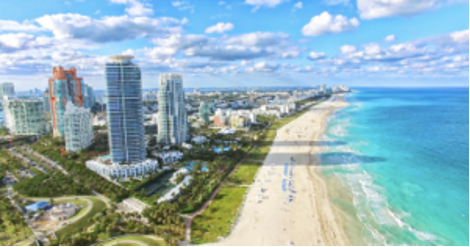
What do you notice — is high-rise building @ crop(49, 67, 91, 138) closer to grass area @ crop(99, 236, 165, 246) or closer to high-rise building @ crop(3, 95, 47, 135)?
high-rise building @ crop(3, 95, 47, 135)

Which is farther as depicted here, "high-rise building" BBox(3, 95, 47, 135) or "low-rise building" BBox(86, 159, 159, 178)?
"high-rise building" BBox(3, 95, 47, 135)

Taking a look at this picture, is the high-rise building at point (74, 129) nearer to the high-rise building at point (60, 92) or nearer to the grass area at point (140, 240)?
the high-rise building at point (60, 92)

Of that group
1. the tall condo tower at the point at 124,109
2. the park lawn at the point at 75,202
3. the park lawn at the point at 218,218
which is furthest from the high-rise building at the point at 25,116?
the park lawn at the point at 218,218

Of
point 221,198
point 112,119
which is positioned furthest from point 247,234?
point 112,119

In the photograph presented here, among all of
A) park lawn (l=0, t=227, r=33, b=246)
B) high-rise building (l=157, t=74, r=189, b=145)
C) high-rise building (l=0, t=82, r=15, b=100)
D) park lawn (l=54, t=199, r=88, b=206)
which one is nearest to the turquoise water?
high-rise building (l=157, t=74, r=189, b=145)

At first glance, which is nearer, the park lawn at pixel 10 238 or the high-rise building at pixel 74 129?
the park lawn at pixel 10 238

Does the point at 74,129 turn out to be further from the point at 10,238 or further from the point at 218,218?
the point at 218,218
